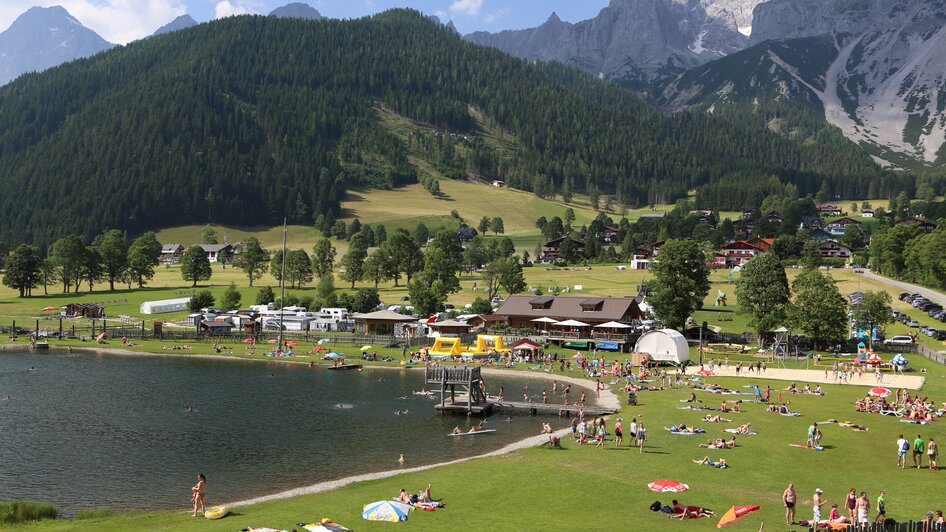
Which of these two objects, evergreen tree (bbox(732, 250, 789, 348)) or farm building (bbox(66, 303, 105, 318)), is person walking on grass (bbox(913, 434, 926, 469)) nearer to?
evergreen tree (bbox(732, 250, 789, 348))

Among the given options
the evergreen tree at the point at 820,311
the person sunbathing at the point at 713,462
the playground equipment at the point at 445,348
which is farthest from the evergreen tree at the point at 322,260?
the person sunbathing at the point at 713,462

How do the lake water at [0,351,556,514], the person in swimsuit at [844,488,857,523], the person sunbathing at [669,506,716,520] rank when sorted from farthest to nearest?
the lake water at [0,351,556,514]
the person sunbathing at [669,506,716,520]
the person in swimsuit at [844,488,857,523]

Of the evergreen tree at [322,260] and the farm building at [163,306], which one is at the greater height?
the evergreen tree at [322,260]

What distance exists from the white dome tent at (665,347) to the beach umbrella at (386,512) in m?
51.1

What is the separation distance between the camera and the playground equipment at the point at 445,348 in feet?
284

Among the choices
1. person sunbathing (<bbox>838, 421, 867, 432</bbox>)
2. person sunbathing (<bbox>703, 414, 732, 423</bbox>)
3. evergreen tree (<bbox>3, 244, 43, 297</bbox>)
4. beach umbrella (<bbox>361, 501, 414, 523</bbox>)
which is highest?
evergreen tree (<bbox>3, 244, 43, 297</bbox>)

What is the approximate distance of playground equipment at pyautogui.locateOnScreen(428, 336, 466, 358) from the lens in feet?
284

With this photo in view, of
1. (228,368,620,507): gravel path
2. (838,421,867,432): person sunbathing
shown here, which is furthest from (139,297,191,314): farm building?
(838,421,867,432): person sunbathing

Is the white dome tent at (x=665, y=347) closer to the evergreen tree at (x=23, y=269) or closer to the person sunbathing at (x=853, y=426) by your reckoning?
the person sunbathing at (x=853, y=426)

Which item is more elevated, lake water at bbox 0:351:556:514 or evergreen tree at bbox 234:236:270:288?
evergreen tree at bbox 234:236:270:288

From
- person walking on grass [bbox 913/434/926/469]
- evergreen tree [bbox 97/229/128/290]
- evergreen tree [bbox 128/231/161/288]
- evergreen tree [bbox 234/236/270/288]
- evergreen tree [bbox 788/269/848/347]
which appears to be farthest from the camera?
evergreen tree [bbox 128/231/161/288]

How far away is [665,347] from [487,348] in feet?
67.5

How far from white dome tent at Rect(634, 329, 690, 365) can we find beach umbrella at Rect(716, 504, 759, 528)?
158 feet

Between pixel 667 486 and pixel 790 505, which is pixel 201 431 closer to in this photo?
pixel 667 486
